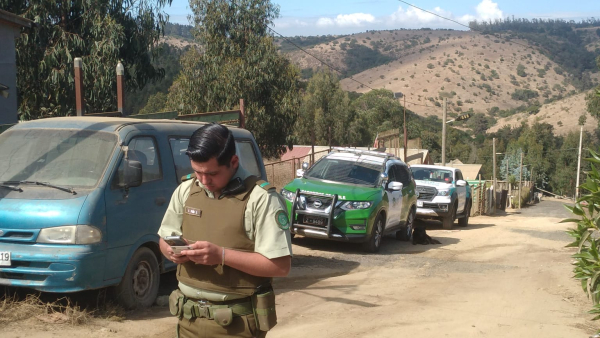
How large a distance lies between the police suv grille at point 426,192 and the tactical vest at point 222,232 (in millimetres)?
16292

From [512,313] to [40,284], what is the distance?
5291 mm

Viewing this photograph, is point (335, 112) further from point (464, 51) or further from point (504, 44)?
point (504, 44)

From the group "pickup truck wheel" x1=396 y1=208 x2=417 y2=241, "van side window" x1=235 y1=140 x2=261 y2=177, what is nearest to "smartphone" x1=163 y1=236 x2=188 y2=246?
"van side window" x1=235 y1=140 x2=261 y2=177

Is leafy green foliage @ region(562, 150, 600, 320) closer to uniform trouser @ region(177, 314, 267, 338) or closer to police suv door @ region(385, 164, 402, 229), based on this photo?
uniform trouser @ region(177, 314, 267, 338)

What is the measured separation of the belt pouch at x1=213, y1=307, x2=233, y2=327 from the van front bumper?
3.27m

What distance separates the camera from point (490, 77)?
13575cm

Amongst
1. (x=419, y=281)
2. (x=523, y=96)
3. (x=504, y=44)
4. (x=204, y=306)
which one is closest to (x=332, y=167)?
(x=419, y=281)

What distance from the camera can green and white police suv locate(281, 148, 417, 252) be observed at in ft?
38.7

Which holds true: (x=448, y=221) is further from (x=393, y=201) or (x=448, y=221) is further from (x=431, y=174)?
(x=393, y=201)

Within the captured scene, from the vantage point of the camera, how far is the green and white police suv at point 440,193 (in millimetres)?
18922

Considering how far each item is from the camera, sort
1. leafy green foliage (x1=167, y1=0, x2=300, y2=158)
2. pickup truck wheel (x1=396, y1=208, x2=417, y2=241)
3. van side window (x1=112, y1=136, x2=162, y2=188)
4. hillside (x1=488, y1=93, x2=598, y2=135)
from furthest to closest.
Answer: hillside (x1=488, y1=93, x2=598, y2=135)
leafy green foliage (x1=167, y1=0, x2=300, y2=158)
pickup truck wheel (x1=396, y1=208, x2=417, y2=241)
van side window (x1=112, y1=136, x2=162, y2=188)

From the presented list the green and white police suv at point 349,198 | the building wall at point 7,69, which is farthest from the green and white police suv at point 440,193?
the building wall at point 7,69

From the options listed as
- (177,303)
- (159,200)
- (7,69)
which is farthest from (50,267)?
(7,69)

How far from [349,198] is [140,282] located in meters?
5.56
